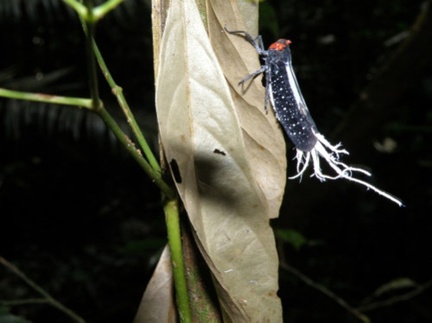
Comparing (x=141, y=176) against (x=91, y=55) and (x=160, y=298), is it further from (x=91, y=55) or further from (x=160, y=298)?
(x=91, y=55)

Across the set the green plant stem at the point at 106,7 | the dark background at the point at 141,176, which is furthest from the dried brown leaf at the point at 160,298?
the dark background at the point at 141,176

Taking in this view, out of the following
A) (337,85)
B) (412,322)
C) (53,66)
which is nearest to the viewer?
(412,322)

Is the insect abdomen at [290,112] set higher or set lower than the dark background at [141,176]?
higher

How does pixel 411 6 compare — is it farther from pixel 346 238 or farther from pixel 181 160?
pixel 181 160

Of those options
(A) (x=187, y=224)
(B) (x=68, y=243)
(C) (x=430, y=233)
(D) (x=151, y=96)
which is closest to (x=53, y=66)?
(D) (x=151, y=96)

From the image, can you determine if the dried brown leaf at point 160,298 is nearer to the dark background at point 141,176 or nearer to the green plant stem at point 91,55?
the green plant stem at point 91,55

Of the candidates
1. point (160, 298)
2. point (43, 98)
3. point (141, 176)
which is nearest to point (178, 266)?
point (160, 298)
